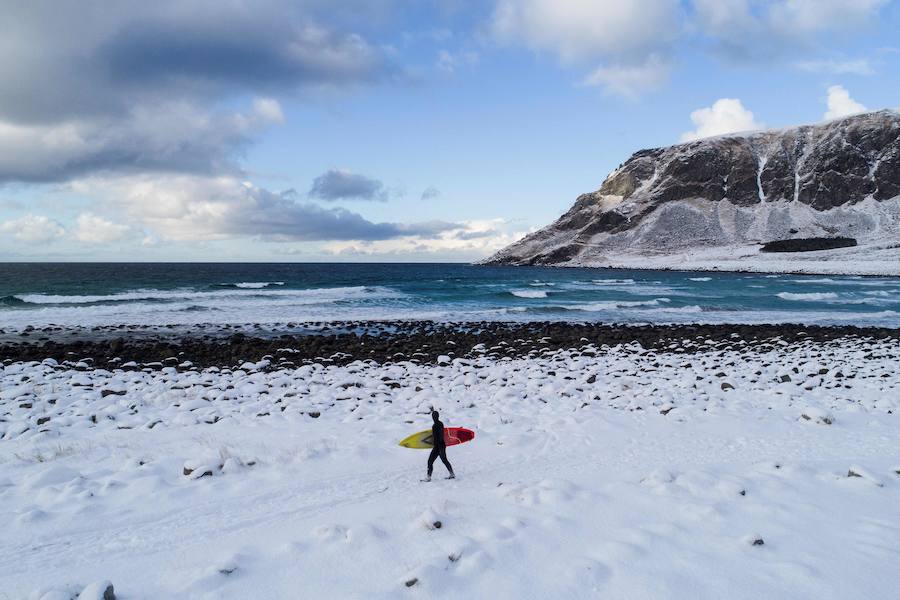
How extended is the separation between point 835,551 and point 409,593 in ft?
12.5

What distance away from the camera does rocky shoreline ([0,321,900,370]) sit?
15.8m

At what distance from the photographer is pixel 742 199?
127812 mm

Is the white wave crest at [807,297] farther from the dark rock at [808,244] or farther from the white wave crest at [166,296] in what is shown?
the dark rock at [808,244]

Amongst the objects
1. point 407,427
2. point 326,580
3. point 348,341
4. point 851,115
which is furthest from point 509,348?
point 851,115

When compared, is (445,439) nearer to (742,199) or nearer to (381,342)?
(381,342)

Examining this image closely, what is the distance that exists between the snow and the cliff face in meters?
108

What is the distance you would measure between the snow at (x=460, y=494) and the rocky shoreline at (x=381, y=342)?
4.49 m

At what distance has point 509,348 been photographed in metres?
18.0

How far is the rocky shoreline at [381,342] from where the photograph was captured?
15.8m

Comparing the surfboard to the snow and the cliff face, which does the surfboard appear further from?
the cliff face

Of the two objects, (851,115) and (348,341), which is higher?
(851,115)

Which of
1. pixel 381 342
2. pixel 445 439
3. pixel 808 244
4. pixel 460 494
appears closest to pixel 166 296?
pixel 381 342

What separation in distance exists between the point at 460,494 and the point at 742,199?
145m

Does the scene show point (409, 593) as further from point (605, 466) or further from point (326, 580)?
point (605, 466)
